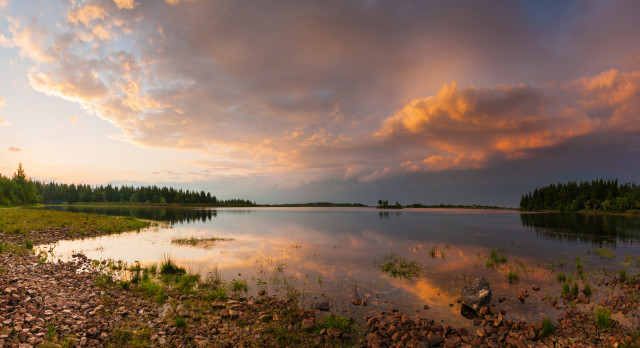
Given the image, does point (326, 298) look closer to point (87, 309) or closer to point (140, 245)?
point (87, 309)

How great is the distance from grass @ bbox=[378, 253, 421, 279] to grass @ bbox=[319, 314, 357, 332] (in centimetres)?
1106

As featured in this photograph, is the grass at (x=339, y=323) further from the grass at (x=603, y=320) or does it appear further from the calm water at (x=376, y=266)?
the grass at (x=603, y=320)

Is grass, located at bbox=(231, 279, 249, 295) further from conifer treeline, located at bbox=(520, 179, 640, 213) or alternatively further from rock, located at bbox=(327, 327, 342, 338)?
conifer treeline, located at bbox=(520, 179, 640, 213)

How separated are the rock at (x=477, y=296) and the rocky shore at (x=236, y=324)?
1.49 ft

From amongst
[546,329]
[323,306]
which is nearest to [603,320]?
[546,329]

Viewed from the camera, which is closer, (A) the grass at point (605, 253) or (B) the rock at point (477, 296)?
(B) the rock at point (477, 296)

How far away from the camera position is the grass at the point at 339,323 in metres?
12.7

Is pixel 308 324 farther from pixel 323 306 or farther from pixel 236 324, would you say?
pixel 236 324

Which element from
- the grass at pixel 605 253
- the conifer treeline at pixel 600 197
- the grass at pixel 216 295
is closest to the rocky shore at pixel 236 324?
the grass at pixel 216 295

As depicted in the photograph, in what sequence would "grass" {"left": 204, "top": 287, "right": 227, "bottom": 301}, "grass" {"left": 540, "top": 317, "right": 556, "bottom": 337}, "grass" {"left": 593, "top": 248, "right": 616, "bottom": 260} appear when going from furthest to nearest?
"grass" {"left": 593, "top": 248, "right": 616, "bottom": 260} < "grass" {"left": 204, "top": 287, "right": 227, "bottom": 301} < "grass" {"left": 540, "top": 317, "right": 556, "bottom": 337}

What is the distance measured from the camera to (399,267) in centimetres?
2591

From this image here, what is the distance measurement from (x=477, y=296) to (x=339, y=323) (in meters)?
8.83

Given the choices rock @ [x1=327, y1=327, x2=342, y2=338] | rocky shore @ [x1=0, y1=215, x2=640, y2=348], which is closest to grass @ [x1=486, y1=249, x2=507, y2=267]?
rocky shore @ [x1=0, y1=215, x2=640, y2=348]

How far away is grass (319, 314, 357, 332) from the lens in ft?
41.8
